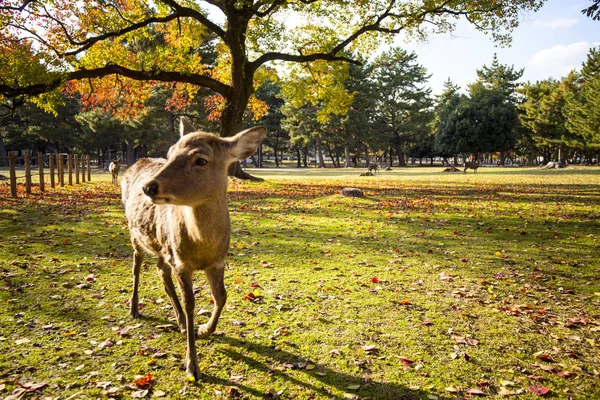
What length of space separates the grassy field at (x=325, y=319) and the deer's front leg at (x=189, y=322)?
113 millimetres

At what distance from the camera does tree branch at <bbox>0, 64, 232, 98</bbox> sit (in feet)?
47.7

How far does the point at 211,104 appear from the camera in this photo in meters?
37.2

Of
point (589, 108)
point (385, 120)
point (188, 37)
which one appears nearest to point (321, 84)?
point (188, 37)

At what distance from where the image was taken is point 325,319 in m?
4.61

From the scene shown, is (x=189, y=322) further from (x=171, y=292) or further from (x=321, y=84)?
(x=321, y=84)

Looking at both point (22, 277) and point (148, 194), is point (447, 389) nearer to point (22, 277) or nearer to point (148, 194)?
point (148, 194)

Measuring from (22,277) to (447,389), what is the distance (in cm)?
630

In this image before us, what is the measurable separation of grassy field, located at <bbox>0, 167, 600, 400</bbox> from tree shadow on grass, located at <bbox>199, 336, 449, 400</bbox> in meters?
0.02

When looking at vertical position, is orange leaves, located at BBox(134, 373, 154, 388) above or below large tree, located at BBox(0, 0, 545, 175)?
below

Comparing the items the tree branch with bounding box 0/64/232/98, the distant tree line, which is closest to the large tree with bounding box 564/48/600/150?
the distant tree line

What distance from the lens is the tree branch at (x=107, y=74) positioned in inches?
572

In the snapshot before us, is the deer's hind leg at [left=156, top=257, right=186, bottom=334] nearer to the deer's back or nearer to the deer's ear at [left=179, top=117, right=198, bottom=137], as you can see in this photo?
the deer's back

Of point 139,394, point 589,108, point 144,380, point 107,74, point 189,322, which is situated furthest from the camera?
point 589,108

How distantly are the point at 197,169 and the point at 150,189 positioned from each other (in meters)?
0.50
